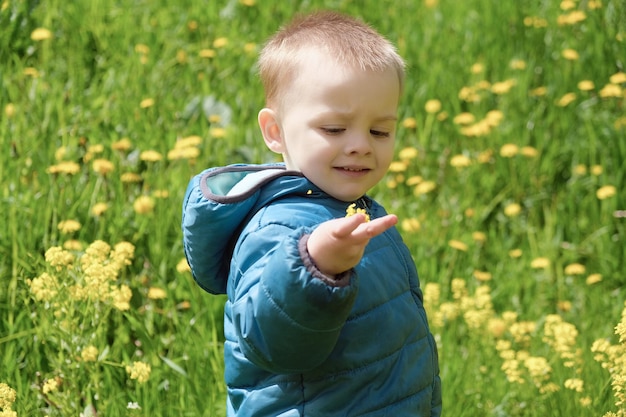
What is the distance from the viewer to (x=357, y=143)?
1.88 meters

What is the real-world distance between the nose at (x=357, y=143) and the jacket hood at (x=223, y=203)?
0.37ft

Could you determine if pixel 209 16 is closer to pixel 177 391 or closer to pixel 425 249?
pixel 425 249

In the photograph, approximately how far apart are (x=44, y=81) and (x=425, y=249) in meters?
1.62

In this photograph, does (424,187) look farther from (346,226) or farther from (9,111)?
(346,226)

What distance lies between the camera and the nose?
1.88 m

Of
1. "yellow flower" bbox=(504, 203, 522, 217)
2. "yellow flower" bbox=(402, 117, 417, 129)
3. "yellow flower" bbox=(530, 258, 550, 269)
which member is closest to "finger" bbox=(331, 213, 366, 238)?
"yellow flower" bbox=(530, 258, 550, 269)

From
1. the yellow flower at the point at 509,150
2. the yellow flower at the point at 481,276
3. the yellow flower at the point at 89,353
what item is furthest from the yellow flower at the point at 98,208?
the yellow flower at the point at 509,150

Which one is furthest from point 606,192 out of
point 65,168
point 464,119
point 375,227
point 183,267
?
point 375,227

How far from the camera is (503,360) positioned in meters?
3.13

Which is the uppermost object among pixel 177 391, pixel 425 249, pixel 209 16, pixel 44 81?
pixel 209 16

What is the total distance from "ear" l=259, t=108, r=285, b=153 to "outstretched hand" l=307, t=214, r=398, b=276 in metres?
0.46

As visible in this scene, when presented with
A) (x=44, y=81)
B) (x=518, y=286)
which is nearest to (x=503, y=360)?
(x=518, y=286)

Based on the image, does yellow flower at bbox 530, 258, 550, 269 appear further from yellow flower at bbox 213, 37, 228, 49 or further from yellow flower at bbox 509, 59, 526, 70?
yellow flower at bbox 213, 37, 228, 49

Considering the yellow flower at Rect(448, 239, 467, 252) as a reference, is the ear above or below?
above
